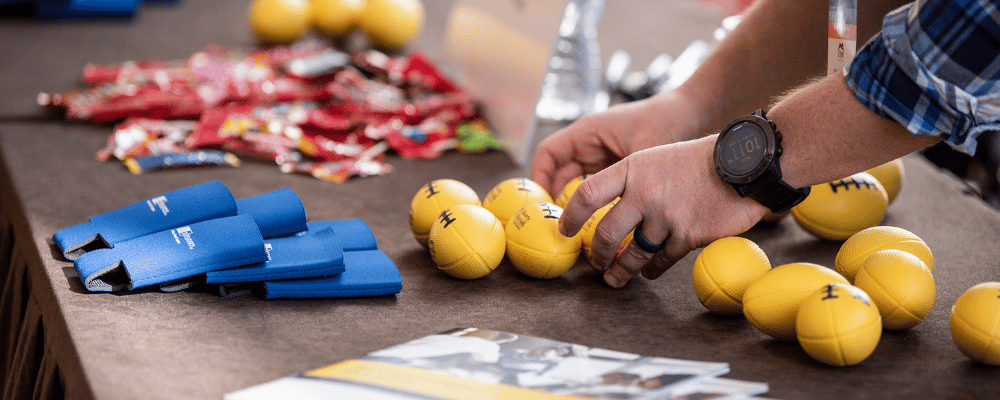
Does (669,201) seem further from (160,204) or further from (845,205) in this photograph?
(160,204)

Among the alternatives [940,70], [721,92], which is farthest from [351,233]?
[940,70]

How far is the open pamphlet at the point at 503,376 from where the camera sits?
850 millimetres

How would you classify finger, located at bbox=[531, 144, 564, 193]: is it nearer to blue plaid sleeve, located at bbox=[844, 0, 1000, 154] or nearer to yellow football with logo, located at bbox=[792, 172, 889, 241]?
yellow football with logo, located at bbox=[792, 172, 889, 241]

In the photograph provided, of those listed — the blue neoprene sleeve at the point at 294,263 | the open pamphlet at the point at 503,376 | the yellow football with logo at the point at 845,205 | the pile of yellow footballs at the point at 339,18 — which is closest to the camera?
the open pamphlet at the point at 503,376

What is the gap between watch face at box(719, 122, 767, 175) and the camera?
1.03 metres

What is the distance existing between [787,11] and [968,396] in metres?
0.82

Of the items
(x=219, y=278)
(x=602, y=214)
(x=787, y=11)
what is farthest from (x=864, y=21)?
(x=219, y=278)

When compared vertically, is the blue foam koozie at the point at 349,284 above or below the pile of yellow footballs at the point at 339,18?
below

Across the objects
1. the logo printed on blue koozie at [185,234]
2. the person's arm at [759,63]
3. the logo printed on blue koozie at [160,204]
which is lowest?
the logo printed on blue koozie at [185,234]

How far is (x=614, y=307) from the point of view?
1.14 meters

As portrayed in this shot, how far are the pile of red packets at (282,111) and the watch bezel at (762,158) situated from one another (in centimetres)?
91

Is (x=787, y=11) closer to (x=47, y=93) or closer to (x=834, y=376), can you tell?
(x=834, y=376)

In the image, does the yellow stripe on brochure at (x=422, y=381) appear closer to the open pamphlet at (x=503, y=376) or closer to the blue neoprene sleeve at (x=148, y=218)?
the open pamphlet at (x=503, y=376)

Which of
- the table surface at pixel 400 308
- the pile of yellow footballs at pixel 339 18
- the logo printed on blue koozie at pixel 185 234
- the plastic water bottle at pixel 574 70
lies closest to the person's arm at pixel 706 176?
the table surface at pixel 400 308
